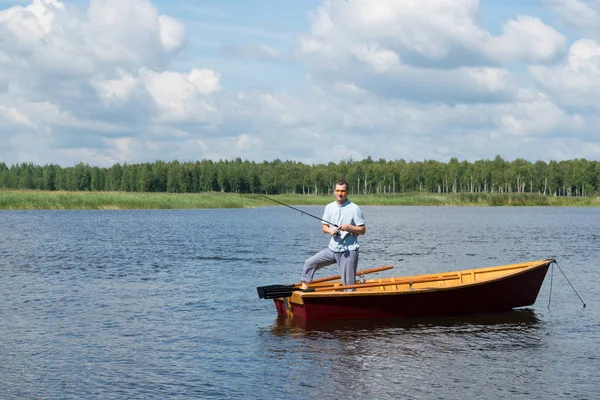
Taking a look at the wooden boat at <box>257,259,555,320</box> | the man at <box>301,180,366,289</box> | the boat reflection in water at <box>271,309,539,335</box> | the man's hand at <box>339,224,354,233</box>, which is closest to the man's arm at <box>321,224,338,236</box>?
the man at <box>301,180,366,289</box>

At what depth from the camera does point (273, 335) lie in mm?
13820

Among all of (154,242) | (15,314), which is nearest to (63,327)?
(15,314)

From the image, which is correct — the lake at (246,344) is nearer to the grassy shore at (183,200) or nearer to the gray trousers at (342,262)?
the gray trousers at (342,262)

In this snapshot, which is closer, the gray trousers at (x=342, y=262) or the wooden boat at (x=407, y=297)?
the gray trousers at (x=342, y=262)

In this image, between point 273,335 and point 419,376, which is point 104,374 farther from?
point 419,376

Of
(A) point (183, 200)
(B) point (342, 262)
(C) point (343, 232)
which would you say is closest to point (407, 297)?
(B) point (342, 262)

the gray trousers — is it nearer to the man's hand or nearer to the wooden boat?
the wooden boat

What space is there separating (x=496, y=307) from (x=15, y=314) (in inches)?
428

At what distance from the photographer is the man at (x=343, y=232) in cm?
1404

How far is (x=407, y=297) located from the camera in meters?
14.9

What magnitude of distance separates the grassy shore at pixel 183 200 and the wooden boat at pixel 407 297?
21.0m

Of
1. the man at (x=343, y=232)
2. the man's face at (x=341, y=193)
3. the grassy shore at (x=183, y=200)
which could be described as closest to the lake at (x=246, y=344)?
the man at (x=343, y=232)

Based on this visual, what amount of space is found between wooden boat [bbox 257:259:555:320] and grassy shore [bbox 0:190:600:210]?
68.8ft

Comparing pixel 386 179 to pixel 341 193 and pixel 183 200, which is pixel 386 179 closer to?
pixel 183 200
